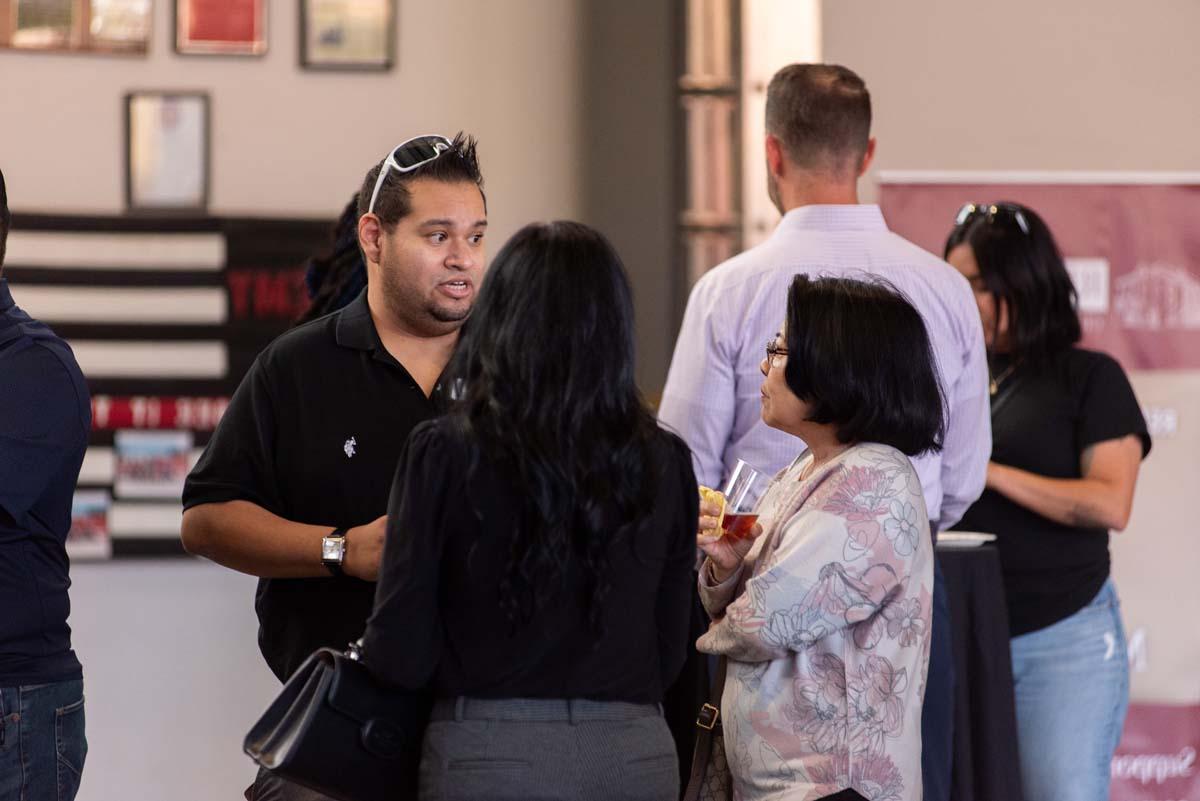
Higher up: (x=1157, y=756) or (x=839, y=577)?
(x=839, y=577)

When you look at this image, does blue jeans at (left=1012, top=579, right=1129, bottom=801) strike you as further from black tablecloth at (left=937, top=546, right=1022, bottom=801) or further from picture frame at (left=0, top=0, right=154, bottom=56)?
picture frame at (left=0, top=0, right=154, bottom=56)

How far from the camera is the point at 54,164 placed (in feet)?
15.1

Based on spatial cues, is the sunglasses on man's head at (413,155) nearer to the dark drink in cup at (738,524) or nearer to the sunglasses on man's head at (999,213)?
the dark drink in cup at (738,524)

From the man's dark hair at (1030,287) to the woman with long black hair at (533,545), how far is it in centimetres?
177

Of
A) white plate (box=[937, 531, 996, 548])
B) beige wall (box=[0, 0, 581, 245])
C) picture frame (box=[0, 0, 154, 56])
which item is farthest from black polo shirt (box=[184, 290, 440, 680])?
picture frame (box=[0, 0, 154, 56])

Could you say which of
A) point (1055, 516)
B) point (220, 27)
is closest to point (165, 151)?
point (220, 27)

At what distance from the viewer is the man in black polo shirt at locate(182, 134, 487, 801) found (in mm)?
1941

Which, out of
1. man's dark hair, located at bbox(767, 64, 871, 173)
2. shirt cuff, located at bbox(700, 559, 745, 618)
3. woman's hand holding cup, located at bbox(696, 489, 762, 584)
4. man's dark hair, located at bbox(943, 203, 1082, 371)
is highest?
man's dark hair, located at bbox(767, 64, 871, 173)

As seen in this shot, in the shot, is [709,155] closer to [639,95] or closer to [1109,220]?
[639,95]

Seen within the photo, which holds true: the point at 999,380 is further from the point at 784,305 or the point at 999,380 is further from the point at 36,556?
the point at 36,556

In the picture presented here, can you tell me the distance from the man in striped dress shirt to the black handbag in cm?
115

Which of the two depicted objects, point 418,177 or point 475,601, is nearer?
point 475,601

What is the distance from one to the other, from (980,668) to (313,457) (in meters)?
1.48

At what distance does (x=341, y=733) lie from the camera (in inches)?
62.1
